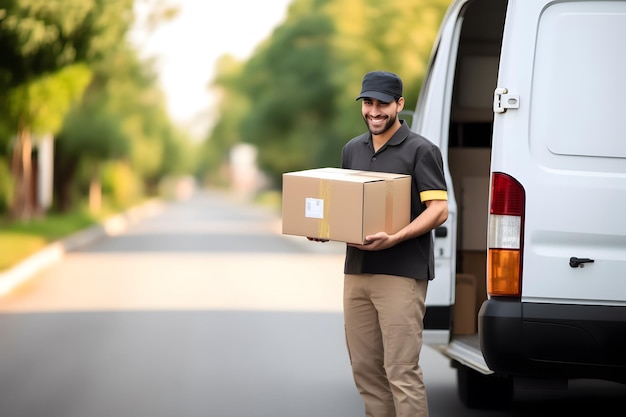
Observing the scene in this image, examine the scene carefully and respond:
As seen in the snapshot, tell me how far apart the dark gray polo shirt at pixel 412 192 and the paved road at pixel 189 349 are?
228 cm

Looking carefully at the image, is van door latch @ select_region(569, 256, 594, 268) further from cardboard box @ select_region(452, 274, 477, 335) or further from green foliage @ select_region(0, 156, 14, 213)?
green foliage @ select_region(0, 156, 14, 213)

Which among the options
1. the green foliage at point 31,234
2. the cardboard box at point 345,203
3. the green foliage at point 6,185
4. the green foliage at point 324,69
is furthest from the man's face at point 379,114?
the green foliage at point 6,185

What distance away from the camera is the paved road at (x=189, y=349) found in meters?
7.83

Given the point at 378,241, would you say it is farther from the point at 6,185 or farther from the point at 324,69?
the point at 324,69

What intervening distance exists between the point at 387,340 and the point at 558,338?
780mm

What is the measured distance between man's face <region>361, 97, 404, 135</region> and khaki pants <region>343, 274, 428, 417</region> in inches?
26.5

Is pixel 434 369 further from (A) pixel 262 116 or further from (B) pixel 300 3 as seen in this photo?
(B) pixel 300 3

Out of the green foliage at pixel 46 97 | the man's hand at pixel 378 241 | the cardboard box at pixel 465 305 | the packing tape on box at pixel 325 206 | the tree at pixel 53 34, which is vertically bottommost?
the cardboard box at pixel 465 305

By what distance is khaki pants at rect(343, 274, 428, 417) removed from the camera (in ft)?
17.4

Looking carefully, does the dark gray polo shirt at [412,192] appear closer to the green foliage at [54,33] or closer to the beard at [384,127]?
the beard at [384,127]

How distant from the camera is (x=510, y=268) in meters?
5.49

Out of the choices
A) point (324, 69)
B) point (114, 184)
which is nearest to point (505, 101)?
point (324, 69)

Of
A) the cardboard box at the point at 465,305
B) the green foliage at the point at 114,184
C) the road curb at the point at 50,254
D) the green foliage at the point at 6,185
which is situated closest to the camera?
the cardboard box at the point at 465,305

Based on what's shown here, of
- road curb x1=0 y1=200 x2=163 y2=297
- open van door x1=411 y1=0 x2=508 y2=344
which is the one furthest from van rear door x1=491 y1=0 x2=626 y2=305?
road curb x1=0 y1=200 x2=163 y2=297
